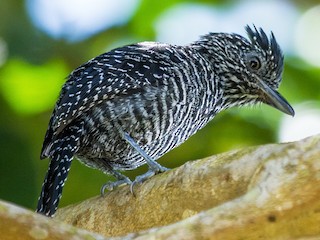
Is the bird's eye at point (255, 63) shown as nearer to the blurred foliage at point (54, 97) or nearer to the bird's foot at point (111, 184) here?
the blurred foliage at point (54, 97)

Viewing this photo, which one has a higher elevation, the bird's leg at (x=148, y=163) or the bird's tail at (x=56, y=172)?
the bird's leg at (x=148, y=163)

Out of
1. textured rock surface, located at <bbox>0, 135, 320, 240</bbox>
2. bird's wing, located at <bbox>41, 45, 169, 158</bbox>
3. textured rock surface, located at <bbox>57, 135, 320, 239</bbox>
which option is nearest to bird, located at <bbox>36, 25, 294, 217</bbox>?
bird's wing, located at <bbox>41, 45, 169, 158</bbox>

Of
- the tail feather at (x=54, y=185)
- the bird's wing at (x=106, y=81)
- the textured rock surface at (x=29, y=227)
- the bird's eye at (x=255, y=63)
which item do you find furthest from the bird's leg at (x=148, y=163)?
the textured rock surface at (x=29, y=227)

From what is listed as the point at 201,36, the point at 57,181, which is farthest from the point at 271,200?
the point at 201,36

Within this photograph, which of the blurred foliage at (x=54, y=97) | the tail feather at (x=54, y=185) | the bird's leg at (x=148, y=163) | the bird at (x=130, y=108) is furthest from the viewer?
the blurred foliage at (x=54, y=97)

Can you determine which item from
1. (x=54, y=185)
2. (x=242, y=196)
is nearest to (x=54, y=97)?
(x=54, y=185)

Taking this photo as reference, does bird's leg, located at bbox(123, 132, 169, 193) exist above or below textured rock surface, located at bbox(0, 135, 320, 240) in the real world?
below

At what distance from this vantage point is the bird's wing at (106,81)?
5953 millimetres

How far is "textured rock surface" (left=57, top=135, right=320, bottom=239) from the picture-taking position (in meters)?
3.68

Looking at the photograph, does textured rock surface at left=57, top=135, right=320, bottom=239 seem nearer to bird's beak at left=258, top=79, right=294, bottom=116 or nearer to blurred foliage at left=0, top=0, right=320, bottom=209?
bird's beak at left=258, top=79, right=294, bottom=116

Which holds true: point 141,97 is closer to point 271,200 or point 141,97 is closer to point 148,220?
point 148,220

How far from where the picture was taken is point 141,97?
625cm

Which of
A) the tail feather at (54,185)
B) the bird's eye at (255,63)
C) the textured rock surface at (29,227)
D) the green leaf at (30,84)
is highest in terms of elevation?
the textured rock surface at (29,227)

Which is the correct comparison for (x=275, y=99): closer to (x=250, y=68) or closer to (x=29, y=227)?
(x=250, y=68)
